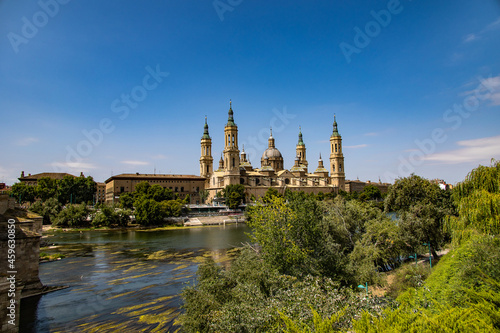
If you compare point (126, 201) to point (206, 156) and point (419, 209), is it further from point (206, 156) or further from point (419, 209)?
point (419, 209)

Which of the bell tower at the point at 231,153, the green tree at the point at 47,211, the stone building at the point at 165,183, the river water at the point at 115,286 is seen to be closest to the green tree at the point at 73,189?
the stone building at the point at 165,183

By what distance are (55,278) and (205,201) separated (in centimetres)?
6168

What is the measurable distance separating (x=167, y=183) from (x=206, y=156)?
44.3ft

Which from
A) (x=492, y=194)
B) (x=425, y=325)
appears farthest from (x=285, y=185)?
(x=425, y=325)

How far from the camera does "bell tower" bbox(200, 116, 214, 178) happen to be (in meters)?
87.2

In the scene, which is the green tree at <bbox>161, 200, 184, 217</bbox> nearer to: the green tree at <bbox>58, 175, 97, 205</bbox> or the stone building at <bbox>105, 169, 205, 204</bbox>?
the green tree at <bbox>58, 175, 97, 205</bbox>

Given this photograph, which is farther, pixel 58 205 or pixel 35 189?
pixel 35 189

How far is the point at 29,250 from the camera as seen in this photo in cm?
1562

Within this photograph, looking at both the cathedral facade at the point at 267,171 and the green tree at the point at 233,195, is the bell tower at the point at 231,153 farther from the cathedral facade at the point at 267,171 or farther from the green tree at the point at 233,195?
the green tree at the point at 233,195

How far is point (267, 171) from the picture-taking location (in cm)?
8419

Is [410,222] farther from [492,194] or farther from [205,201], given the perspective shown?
[205,201]

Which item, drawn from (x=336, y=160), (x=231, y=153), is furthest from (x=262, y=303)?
(x=336, y=160)

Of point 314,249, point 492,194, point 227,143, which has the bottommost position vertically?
point 314,249

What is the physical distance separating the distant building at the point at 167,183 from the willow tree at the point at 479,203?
239 feet
